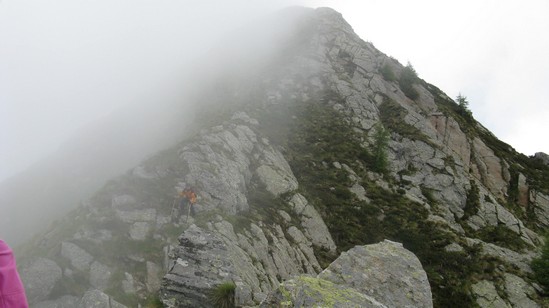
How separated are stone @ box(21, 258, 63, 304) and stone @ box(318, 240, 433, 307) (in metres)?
15.4

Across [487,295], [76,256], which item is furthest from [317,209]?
[76,256]

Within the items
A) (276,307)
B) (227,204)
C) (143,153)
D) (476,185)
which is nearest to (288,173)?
(227,204)

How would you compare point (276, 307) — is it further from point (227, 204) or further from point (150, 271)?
point (227, 204)

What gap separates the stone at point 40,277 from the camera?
18094mm

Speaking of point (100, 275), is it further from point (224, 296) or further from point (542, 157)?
point (542, 157)

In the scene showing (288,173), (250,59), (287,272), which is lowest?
(287,272)

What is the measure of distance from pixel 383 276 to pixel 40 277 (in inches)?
687

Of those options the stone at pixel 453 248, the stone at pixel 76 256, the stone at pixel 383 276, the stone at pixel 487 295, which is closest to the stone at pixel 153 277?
the stone at pixel 76 256

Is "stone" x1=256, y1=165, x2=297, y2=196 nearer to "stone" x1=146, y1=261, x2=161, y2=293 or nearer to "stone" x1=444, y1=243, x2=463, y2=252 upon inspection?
"stone" x1=146, y1=261, x2=161, y2=293

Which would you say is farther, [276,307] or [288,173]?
[288,173]

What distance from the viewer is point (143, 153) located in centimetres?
4238

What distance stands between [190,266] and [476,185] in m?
42.3

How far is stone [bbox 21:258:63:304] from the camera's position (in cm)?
1809

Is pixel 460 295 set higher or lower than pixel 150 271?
lower
